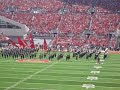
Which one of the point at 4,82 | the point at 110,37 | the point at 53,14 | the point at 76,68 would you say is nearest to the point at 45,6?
the point at 53,14

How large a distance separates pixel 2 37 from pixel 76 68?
2313 cm

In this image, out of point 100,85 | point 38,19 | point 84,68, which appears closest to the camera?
point 100,85

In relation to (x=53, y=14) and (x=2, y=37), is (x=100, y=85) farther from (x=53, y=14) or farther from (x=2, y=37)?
(x=53, y=14)

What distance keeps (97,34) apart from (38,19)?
31.6ft

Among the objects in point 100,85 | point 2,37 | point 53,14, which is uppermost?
point 53,14

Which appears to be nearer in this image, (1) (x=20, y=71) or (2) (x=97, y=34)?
(1) (x=20, y=71)

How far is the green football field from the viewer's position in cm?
1658

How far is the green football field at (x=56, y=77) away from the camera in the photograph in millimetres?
16578

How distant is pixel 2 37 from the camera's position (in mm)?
44562

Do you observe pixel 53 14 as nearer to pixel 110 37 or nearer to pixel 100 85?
pixel 110 37

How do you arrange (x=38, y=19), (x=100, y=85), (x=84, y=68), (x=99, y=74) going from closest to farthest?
(x=100, y=85)
(x=99, y=74)
(x=84, y=68)
(x=38, y=19)

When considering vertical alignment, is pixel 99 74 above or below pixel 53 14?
below

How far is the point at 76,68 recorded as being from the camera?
23.2 m

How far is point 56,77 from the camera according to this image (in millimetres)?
19250
